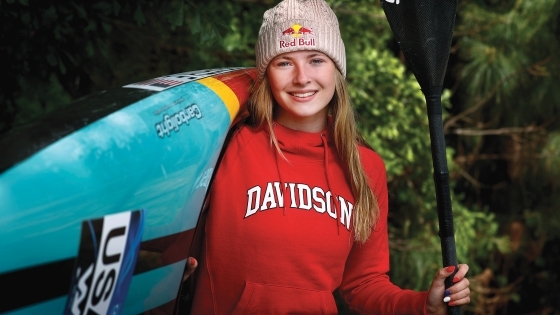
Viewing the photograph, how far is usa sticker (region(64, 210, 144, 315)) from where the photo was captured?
193 centimetres

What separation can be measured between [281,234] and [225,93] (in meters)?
0.52

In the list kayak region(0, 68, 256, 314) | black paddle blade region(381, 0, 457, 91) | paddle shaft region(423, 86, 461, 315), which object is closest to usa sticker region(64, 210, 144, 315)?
kayak region(0, 68, 256, 314)

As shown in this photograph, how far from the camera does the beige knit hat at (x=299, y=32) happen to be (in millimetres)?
2637

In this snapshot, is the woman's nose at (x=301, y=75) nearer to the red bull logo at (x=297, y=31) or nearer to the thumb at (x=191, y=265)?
the red bull logo at (x=297, y=31)

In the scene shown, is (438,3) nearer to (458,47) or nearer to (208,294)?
(208,294)

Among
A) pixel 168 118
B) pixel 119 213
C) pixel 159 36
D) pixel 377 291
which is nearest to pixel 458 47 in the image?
pixel 159 36

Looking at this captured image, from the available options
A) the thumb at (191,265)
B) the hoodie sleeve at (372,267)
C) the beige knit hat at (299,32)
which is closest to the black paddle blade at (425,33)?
the beige knit hat at (299,32)

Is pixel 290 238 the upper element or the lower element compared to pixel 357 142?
lower

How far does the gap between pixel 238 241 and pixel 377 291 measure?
1.68 ft

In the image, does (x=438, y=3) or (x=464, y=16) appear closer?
(x=438, y=3)

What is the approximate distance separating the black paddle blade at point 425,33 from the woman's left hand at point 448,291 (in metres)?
0.64


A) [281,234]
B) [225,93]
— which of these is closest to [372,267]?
[281,234]

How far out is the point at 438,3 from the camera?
2.81 m

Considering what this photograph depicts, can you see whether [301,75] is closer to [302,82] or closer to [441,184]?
[302,82]
